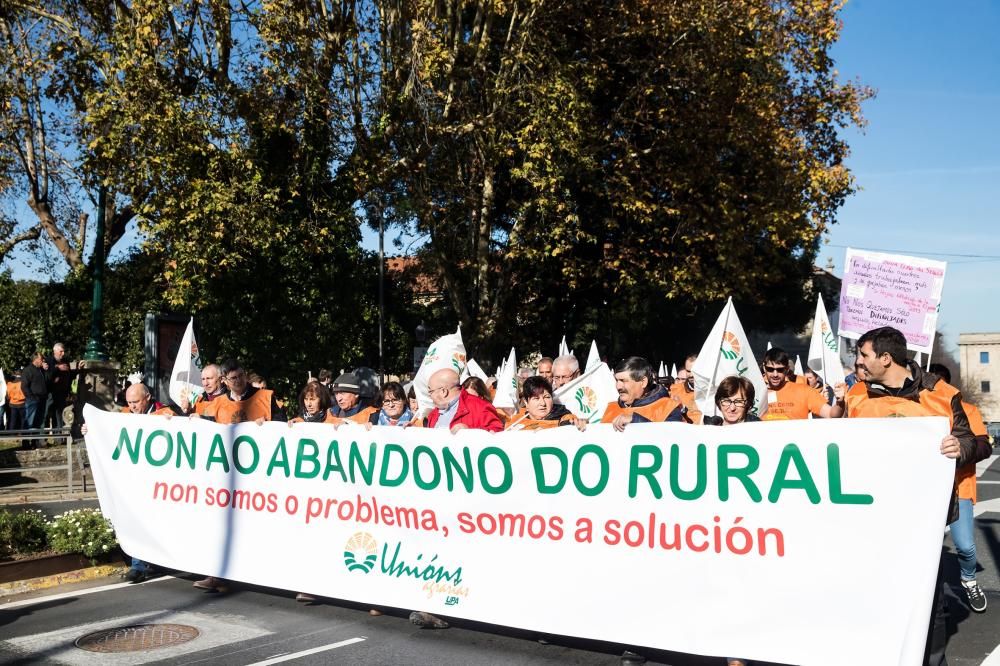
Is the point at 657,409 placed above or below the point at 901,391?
below

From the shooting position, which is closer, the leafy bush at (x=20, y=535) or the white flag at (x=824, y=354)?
the leafy bush at (x=20, y=535)

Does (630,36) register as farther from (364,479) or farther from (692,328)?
(364,479)

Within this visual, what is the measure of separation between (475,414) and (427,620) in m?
1.39

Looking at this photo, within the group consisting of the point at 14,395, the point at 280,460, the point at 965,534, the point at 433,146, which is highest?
the point at 433,146

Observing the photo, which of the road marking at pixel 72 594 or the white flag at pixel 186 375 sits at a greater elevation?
the white flag at pixel 186 375

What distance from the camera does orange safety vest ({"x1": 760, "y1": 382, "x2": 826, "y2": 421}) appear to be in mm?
8438

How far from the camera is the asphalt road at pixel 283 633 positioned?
19.2 ft

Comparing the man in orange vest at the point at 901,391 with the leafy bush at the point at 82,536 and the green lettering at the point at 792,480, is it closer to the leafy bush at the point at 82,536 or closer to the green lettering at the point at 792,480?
the green lettering at the point at 792,480

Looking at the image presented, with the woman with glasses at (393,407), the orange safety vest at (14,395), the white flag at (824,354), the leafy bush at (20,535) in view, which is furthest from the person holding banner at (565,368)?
the orange safety vest at (14,395)

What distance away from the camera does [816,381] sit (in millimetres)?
11906

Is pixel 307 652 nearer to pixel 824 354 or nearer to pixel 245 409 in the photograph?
pixel 245 409

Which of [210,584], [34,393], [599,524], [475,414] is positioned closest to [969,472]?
[599,524]

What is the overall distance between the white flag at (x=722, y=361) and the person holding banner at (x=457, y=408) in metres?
1.45

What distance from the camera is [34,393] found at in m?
16.3
